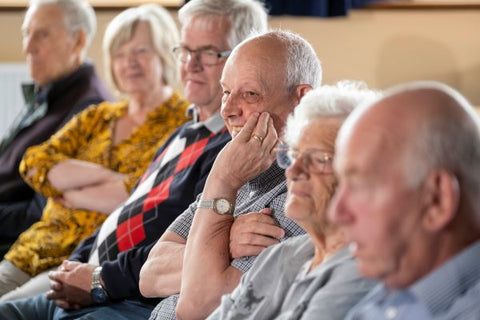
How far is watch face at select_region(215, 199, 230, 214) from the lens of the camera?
2.07 m

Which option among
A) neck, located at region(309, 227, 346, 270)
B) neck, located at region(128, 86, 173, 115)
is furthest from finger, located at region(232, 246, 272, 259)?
neck, located at region(128, 86, 173, 115)

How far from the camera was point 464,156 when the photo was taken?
1.24 m

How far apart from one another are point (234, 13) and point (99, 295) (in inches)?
34.5

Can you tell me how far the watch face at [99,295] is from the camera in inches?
102

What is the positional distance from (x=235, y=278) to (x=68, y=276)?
883mm

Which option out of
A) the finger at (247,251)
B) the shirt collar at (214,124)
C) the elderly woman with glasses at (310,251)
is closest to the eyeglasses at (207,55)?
the shirt collar at (214,124)

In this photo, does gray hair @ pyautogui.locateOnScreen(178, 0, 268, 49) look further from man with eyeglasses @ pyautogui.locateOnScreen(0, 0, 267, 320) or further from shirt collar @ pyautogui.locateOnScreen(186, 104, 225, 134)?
shirt collar @ pyautogui.locateOnScreen(186, 104, 225, 134)

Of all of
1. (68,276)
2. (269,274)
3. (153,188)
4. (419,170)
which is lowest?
(68,276)

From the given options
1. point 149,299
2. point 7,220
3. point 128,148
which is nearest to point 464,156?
point 149,299

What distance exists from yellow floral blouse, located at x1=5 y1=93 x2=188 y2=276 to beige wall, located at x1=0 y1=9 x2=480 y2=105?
130cm

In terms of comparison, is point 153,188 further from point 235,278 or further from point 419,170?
point 419,170

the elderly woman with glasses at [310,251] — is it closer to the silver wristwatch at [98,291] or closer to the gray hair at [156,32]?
the silver wristwatch at [98,291]

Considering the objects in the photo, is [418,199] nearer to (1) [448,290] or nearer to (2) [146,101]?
(1) [448,290]

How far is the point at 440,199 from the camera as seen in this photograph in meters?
1.24
